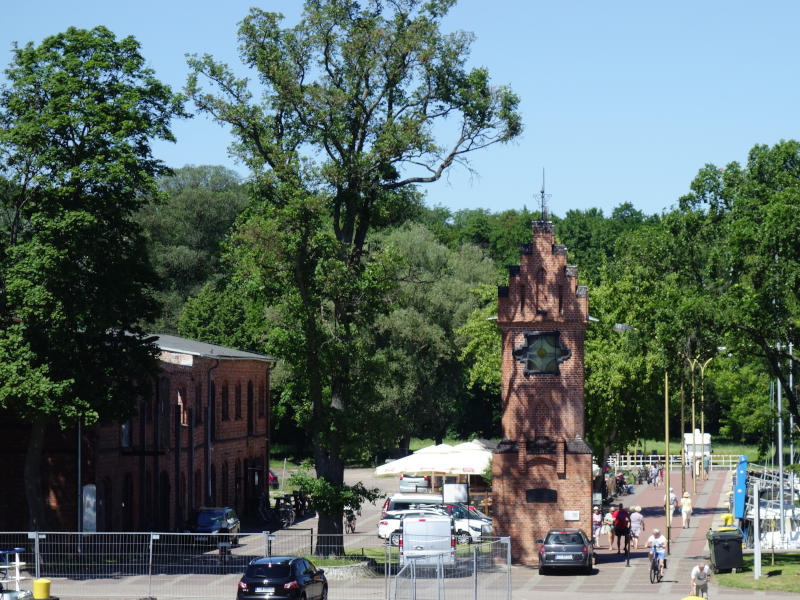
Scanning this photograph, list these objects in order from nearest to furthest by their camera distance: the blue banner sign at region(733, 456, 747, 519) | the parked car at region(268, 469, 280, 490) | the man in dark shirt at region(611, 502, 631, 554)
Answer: the man in dark shirt at region(611, 502, 631, 554) < the blue banner sign at region(733, 456, 747, 519) < the parked car at region(268, 469, 280, 490)

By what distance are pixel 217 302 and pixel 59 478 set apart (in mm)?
44443

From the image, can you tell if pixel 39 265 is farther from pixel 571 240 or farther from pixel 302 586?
pixel 571 240

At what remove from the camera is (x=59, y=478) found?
39781mm

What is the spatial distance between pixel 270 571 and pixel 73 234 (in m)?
12.8

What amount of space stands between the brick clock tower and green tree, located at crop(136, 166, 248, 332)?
57.0m

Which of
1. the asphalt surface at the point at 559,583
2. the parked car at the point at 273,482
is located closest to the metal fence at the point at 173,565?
the asphalt surface at the point at 559,583

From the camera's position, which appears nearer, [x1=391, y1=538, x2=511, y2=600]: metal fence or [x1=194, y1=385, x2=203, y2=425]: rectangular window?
[x1=391, y1=538, x2=511, y2=600]: metal fence

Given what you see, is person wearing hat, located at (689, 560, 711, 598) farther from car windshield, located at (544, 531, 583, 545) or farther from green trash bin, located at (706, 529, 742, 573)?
car windshield, located at (544, 531, 583, 545)

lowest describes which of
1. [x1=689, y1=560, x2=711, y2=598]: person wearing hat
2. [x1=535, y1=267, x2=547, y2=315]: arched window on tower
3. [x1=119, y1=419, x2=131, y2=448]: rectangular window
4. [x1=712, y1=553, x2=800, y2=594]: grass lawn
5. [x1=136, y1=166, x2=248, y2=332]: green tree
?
[x1=712, y1=553, x2=800, y2=594]: grass lawn

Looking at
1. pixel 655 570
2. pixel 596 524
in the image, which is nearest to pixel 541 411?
pixel 655 570

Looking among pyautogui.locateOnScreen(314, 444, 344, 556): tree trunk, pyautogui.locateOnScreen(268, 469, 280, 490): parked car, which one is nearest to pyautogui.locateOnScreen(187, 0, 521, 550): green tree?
pyautogui.locateOnScreen(314, 444, 344, 556): tree trunk

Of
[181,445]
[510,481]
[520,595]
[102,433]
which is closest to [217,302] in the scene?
[181,445]

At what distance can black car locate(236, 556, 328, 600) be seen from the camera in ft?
87.3

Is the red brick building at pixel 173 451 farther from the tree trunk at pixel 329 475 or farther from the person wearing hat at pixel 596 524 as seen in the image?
the person wearing hat at pixel 596 524
